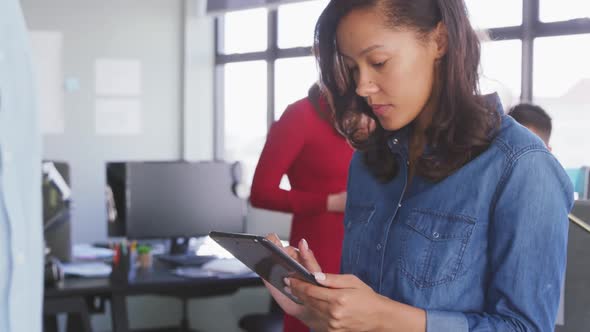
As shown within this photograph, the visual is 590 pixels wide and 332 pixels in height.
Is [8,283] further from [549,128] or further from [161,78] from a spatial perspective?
[161,78]

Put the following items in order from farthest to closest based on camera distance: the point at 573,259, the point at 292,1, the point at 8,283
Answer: the point at 292,1
the point at 573,259
the point at 8,283

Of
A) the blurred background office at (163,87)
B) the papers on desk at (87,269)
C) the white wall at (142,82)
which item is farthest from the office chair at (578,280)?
the white wall at (142,82)

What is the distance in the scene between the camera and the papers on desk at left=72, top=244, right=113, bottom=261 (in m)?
3.43

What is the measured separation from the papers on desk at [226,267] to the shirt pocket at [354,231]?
175 centimetres

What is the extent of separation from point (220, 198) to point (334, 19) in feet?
8.19

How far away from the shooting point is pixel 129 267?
122 inches

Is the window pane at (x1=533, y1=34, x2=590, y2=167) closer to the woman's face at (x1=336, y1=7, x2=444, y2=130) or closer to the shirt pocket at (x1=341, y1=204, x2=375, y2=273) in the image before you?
the shirt pocket at (x1=341, y1=204, x2=375, y2=273)

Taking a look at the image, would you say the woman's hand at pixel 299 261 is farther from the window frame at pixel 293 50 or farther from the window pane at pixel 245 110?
the window pane at pixel 245 110

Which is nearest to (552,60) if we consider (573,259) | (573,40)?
(573,40)

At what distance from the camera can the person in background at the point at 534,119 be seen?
2.48m

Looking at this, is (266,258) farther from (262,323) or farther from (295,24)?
(295,24)

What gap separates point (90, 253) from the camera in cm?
355

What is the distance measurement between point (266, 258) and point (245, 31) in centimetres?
475

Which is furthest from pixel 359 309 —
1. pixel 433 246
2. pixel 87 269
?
pixel 87 269
